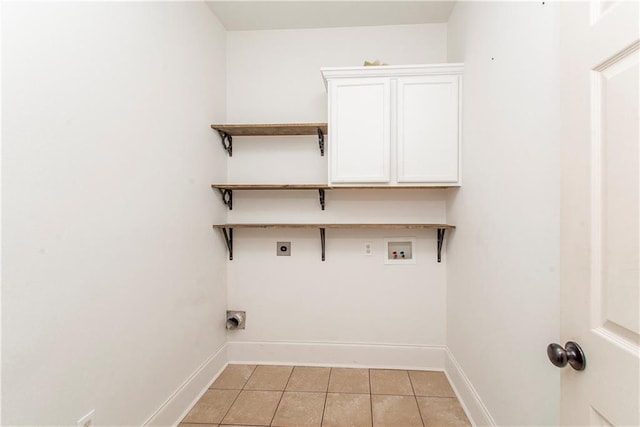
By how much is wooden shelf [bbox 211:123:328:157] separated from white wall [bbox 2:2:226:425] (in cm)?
25

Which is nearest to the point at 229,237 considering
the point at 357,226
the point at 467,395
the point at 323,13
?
the point at 357,226

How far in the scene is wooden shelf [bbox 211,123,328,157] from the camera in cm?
195

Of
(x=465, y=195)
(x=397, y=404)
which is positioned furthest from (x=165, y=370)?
(x=465, y=195)

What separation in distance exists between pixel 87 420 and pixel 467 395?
6.16ft

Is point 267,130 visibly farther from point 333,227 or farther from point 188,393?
point 188,393

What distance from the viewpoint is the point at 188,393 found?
1697 millimetres

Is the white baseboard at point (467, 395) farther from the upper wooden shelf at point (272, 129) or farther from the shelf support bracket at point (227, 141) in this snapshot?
the shelf support bracket at point (227, 141)

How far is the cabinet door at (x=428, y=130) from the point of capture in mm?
1816

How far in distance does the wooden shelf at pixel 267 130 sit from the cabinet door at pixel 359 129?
16 cm

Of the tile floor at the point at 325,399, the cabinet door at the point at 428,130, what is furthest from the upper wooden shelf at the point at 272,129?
the tile floor at the point at 325,399

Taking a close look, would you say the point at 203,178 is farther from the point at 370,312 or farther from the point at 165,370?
the point at 370,312

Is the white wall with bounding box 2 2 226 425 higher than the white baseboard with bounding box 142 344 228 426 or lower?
higher

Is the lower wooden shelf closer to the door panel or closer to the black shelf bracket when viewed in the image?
the black shelf bracket

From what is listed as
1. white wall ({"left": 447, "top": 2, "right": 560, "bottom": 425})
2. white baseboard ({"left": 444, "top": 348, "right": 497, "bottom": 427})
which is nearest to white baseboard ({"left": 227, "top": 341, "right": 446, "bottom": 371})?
white baseboard ({"left": 444, "top": 348, "right": 497, "bottom": 427})
